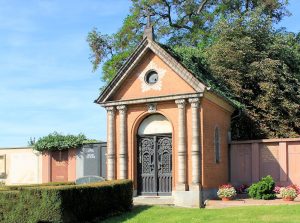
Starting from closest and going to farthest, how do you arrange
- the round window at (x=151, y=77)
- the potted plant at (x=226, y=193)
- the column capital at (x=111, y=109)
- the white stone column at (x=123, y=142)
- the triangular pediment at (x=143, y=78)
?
the potted plant at (x=226, y=193) → the triangular pediment at (x=143, y=78) → the round window at (x=151, y=77) → the white stone column at (x=123, y=142) → the column capital at (x=111, y=109)

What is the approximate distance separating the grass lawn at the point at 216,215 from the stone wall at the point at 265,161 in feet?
13.9

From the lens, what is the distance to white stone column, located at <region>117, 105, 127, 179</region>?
2066 centimetres

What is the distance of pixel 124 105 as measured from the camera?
2086 centimetres

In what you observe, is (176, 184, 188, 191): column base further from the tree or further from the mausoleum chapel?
the tree

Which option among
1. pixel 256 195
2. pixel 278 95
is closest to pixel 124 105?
pixel 256 195

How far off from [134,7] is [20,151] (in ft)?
50.4

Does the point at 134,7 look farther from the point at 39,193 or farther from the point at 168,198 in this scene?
the point at 39,193

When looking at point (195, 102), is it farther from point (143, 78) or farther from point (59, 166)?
point (59, 166)

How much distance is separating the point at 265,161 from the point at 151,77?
637 cm

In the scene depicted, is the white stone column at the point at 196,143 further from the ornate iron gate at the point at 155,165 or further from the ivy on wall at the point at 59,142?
the ivy on wall at the point at 59,142

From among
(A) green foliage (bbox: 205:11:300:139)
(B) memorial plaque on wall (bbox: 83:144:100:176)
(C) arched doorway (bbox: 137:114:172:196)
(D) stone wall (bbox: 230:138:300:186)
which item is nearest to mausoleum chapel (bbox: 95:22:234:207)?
(C) arched doorway (bbox: 137:114:172:196)

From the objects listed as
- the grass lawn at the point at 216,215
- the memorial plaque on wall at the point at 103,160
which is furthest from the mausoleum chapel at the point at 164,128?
the memorial plaque on wall at the point at 103,160

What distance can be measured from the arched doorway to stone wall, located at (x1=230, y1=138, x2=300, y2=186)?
3448mm

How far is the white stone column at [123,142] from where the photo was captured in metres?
20.7
